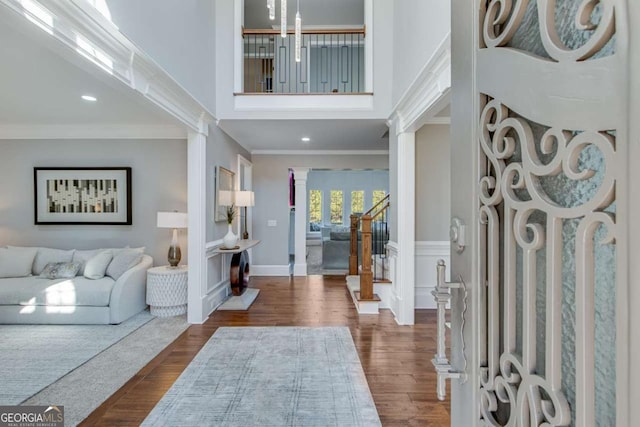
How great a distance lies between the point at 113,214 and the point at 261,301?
8.03 ft

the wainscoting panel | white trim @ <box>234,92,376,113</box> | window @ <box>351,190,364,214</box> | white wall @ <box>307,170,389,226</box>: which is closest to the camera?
white trim @ <box>234,92,376,113</box>

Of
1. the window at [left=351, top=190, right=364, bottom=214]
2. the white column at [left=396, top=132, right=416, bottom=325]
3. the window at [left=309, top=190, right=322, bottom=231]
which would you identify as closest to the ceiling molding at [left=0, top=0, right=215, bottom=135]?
the white column at [left=396, top=132, right=416, bottom=325]

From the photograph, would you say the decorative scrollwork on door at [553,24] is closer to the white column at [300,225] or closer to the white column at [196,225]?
the white column at [196,225]

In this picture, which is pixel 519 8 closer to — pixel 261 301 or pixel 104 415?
pixel 104 415

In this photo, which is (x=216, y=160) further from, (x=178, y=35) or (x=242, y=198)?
(x=178, y=35)

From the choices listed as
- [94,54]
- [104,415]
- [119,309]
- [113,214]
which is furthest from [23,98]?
[104,415]

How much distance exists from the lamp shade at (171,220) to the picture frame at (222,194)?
39 centimetres

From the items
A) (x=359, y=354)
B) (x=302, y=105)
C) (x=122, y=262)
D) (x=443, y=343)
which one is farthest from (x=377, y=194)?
(x=443, y=343)

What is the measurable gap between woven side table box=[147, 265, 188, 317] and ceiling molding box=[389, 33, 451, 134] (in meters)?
3.22

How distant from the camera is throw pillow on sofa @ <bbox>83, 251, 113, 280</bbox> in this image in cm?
393

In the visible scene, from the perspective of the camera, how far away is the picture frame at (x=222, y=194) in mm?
4328

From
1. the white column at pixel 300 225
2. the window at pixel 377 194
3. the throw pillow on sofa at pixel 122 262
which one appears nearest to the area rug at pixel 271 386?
the throw pillow on sofa at pixel 122 262

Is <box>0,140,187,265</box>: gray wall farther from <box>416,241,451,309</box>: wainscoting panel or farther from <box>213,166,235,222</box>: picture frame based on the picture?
<box>416,241,451,309</box>: wainscoting panel

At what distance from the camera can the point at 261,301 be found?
15.5 feet
